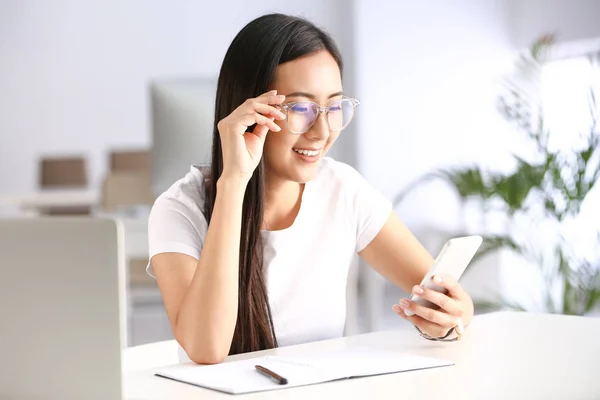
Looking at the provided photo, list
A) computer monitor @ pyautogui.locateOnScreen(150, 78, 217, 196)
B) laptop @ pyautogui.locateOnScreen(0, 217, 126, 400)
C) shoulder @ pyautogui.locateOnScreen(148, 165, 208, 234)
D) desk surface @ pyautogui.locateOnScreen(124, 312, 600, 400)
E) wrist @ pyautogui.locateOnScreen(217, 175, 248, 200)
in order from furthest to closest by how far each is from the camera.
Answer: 1. computer monitor @ pyautogui.locateOnScreen(150, 78, 217, 196)
2. shoulder @ pyautogui.locateOnScreen(148, 165, 208, 234)
3. wrist @ pyautogui.locateOnScreen(217, 175, 248, 200)
4. desk surface @ pyautogui.locateOnScreen(124, 312, 600, 400)
5. laptop @ pyautogui.locateOnScreen(0, 217, 126, 400)

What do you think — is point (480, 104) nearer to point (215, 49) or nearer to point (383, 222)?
point (215, 49)

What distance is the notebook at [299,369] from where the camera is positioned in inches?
43.3

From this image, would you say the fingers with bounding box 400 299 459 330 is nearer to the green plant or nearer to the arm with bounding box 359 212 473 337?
the arm with bounding box 359 212 473 337

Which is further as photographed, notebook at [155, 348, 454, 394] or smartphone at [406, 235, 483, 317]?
smartphone at [406, 235, 483, 317]

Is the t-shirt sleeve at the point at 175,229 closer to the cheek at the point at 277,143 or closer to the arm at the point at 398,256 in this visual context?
the cheek at the point at 277,143

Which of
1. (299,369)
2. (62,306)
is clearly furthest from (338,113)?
(62,306)

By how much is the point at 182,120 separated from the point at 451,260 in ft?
4.71

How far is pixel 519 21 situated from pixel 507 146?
3.02 feet

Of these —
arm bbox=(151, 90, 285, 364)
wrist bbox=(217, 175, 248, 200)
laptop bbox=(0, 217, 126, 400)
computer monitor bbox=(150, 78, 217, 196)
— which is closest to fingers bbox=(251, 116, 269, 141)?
arm bbox=(151, 90, 285, 364)

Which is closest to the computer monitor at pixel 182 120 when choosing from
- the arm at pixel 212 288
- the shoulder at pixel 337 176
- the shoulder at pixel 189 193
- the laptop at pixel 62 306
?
the shoulder at pixel 337 176

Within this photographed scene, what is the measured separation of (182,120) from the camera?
2.65m

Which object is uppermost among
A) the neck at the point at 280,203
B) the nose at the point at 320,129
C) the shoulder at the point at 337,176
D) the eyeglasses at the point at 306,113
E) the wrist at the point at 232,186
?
the eyeglasses at the point at 306,113

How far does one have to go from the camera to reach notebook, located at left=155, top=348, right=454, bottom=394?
1099mm

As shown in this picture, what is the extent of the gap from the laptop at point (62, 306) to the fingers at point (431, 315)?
673 mm
